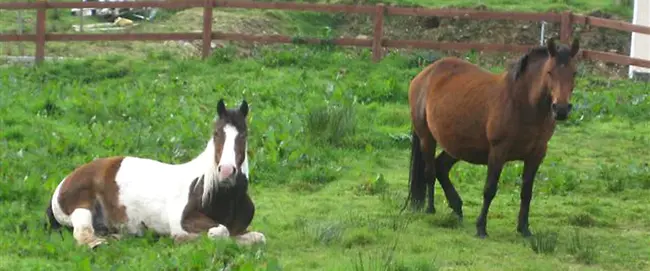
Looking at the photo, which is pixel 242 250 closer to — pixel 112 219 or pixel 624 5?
pixel 112 219

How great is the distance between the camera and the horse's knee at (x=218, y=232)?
867cm

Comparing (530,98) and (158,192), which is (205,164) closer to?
(158,192)

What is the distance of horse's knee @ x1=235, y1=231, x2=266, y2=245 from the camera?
892 cm

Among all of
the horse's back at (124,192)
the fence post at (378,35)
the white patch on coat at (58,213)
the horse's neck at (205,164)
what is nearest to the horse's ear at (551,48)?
the horse's neck at (205,164)

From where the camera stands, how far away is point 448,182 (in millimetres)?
11180

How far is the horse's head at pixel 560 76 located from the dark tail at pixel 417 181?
1.89m

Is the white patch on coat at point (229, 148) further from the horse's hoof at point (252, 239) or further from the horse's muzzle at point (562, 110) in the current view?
the horse's muzzle at point (562, 110)

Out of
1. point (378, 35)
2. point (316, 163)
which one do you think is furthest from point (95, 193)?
point (378, 35)

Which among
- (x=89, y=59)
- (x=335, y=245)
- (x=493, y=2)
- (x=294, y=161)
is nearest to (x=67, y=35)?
(x=89, y=59)

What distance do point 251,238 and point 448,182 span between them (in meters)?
2.74

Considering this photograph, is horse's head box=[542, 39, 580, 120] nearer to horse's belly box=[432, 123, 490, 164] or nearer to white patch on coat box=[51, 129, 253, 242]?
horse's belly box=[432, 123, 490, 164]

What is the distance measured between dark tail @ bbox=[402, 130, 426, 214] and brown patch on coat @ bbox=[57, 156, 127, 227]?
9.54 ft

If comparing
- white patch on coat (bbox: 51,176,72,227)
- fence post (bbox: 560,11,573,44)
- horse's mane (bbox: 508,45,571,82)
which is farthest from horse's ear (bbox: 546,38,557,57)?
fence post (bbox: 560,11,573,44)

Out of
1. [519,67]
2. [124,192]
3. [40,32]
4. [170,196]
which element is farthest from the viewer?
[40,32]
